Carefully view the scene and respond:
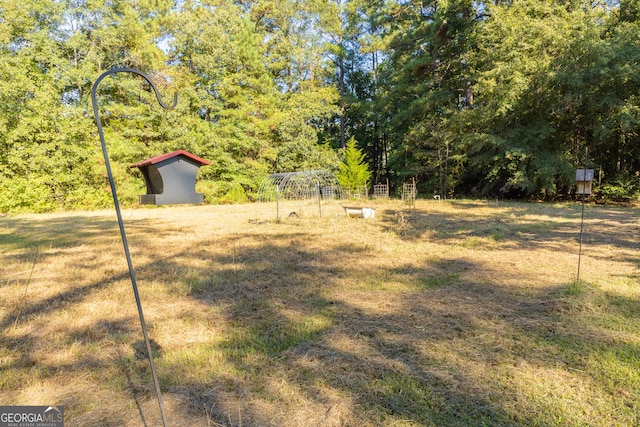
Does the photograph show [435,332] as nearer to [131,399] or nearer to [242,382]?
[242,382]

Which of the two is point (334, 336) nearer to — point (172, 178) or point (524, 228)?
point (172, 178)

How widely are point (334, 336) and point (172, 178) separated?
354cm

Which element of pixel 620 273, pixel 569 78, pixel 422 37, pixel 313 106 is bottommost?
pixel 620 273

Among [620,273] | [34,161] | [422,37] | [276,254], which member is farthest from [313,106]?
[620,273]

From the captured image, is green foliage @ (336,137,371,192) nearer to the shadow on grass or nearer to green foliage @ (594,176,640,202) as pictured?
the shadow on grass

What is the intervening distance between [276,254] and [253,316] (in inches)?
116

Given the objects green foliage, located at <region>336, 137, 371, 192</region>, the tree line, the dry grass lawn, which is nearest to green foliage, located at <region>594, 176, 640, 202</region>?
the tree line

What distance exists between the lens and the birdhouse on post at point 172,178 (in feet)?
16.2

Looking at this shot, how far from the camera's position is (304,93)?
2411 centimetres

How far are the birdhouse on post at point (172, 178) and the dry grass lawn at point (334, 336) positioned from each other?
4.14 ft

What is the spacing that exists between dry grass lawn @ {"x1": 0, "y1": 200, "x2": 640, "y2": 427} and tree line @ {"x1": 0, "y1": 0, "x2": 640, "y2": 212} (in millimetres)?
11652

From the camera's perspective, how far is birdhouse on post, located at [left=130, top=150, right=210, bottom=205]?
494 cm

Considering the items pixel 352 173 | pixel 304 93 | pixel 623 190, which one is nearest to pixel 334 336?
pixel 623 190

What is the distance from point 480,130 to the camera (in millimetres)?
18078
